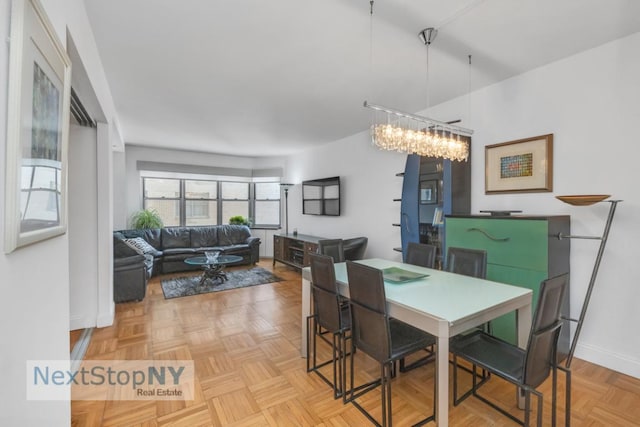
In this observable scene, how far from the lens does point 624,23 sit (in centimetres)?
210

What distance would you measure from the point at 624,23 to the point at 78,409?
4.64 m

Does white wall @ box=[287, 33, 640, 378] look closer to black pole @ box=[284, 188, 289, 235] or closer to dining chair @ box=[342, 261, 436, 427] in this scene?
dining chair @ box=[342, 261, 436, 427]

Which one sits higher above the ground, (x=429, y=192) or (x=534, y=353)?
(x=429, y=192)

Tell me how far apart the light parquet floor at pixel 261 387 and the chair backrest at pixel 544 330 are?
555 millimetres

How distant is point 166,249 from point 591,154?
21.3ft

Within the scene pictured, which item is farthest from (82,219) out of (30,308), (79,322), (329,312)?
(329,312)

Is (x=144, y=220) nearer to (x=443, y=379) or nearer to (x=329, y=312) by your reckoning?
(x=329, y=312)

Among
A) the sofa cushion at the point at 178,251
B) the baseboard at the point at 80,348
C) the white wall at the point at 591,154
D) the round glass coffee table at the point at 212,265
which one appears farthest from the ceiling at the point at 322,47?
the sofa cushion at the point at 178,251

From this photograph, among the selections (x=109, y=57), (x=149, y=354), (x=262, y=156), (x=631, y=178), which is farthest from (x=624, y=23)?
(x=262, y=156)

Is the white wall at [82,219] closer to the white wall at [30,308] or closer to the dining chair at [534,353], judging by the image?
the white wall at [30,308]

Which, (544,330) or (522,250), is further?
(522,250)

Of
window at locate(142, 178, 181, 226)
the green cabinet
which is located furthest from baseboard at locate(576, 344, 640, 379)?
window at locate(142, 178, 181, 226)

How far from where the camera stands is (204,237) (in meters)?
6.38

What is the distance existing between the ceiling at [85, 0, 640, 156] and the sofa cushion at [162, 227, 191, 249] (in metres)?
2.84
